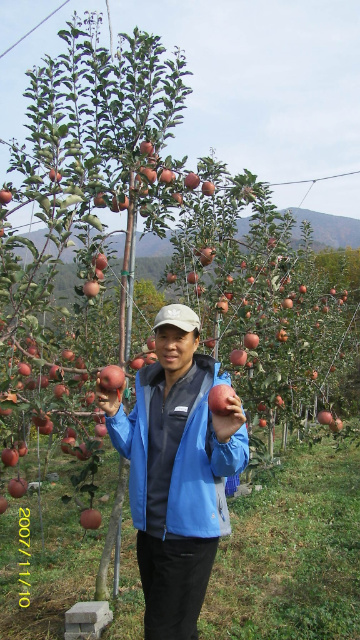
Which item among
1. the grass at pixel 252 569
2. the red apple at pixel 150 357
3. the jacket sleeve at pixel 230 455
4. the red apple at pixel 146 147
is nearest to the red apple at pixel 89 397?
the red apple at pixel 150 357

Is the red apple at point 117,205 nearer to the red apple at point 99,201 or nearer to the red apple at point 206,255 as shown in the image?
the red apple at point 99,201

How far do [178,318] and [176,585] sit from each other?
0.84 meters

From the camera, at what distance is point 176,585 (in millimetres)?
1598

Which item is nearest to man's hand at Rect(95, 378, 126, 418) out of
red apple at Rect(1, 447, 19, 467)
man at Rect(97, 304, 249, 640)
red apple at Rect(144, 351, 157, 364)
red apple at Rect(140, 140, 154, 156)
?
man at Rect(97, 304, 249, 640)

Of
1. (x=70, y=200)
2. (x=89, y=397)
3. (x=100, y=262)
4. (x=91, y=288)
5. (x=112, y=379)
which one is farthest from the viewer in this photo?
(x=89, y=397)

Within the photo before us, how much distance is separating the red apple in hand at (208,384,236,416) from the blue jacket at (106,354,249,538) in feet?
0.29

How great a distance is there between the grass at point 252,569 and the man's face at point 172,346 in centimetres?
167

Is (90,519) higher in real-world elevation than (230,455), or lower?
lower

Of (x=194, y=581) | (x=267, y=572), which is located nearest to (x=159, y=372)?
(x=194, y=581)

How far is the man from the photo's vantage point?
1.56 m

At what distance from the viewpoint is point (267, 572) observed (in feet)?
11.7

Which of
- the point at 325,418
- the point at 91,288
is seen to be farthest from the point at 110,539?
the point at 325,418

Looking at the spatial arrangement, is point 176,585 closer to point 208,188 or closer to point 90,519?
Answer: point 90,519

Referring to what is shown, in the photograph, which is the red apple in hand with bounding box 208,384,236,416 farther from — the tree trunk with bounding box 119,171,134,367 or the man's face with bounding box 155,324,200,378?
the tree trunk with bounding box 119,171,134,367
